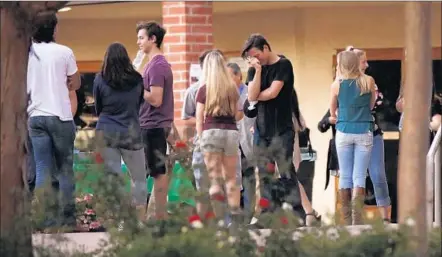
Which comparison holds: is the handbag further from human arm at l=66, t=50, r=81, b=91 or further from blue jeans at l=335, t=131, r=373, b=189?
human arm at l=66, t=50, r=81, b=91

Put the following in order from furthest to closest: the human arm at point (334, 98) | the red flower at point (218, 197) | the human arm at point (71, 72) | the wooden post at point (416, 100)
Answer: the human arm at point (334, 98)
the human arm at point (71, 72)
the red flower at point (218, 197)
the wooden post at point (416, 100)

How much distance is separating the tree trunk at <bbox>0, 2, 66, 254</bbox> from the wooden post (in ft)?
5.65

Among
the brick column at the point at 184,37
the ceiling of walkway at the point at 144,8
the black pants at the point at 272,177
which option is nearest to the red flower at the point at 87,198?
the black pants at the point at 272,177

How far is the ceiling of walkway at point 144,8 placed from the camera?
42.3 ft

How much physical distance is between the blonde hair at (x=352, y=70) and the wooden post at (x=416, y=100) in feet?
13.5

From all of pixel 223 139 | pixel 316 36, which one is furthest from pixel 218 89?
pixel 316 36

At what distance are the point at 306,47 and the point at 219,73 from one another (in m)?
5.13

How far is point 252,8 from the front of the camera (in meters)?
13.9

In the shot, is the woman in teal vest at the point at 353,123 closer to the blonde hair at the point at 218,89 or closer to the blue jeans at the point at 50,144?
the blonde hair at the point at 218,89

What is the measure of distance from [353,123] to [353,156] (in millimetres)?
277

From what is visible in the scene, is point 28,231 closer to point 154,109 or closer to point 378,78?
point 154,109

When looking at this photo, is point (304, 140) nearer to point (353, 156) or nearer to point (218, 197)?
point (353, 156)

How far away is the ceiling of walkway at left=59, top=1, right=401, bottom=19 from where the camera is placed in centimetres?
1290

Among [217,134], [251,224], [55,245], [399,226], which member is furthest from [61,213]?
[217,134]
